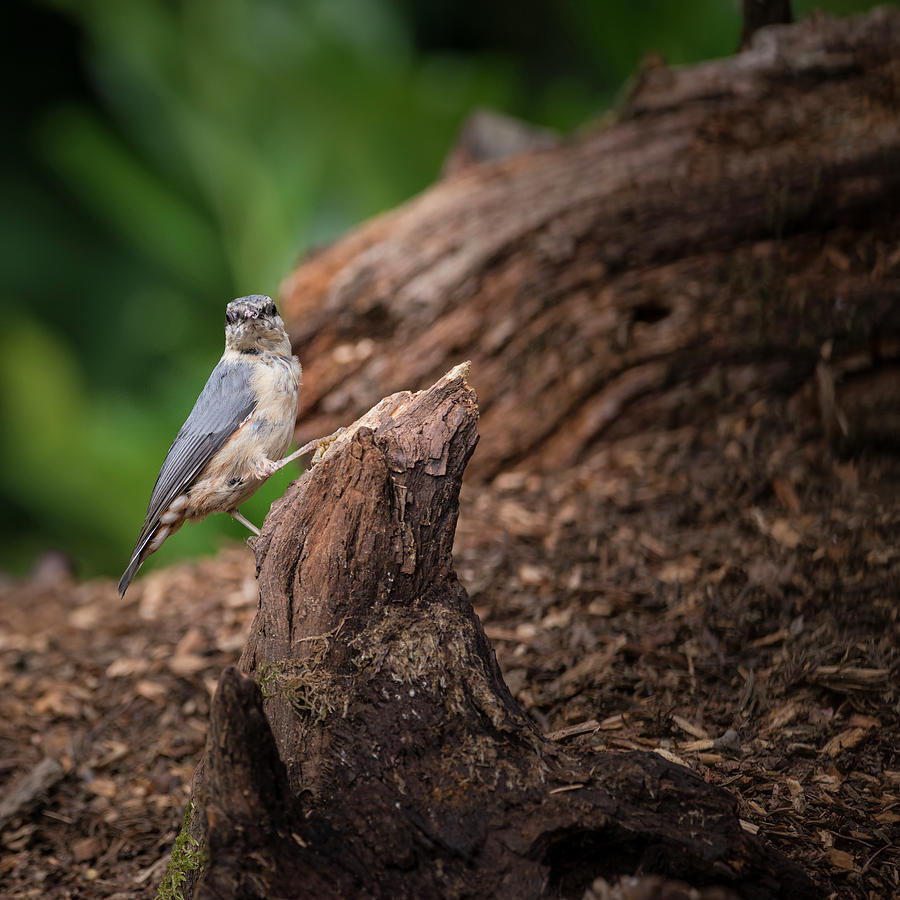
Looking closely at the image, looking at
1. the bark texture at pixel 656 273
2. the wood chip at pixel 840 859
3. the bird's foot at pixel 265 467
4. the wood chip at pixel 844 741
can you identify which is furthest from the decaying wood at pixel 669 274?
the wood chip at pixel 840 859

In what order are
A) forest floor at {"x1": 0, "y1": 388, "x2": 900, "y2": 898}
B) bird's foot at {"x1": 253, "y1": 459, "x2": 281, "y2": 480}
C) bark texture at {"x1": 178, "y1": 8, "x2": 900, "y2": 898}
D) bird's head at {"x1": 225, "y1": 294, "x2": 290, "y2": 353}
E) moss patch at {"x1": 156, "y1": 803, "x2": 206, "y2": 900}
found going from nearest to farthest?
moss patch at {"x1": 156, "y1": 803, "x2": 206, "y2": 900}, forest floor at {"x1": 0, "y1": 388, "x2": 900, "y2": 898}, bird's foot at {"x1": 253, "y1": 459, "x2": 281, "y2": 480}, bird's head at {"x1": 225, "y1": 294, "x2": 290, "y2": 353}, bark texture at {"x1": 178, "y1": 8, "x2": 900, "y2": 898}

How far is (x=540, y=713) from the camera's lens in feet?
8.84

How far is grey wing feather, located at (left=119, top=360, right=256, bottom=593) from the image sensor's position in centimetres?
281

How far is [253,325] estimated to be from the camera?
114 inches

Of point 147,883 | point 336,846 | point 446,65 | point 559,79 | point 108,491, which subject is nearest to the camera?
point 336,846

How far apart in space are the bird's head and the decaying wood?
3.86 feet

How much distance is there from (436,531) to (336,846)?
68cm

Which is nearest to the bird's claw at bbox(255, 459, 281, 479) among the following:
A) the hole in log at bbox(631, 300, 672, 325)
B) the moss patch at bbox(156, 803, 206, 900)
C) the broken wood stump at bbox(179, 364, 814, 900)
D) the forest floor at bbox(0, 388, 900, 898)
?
the broken wood stump at bbox(179, 364, 814, 900)

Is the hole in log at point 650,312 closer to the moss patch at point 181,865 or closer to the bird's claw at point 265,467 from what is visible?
the bird's claw at point 265,467

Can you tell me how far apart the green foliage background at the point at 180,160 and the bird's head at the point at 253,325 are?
2415 millimetres

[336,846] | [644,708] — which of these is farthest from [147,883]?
[644,708]

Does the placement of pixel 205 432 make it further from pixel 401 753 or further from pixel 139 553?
pixel 401 753

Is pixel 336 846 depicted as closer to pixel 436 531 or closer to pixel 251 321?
pixel 436 531

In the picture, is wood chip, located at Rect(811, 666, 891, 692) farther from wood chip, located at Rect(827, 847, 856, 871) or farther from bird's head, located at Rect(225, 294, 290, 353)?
bird's head, located at Rect(225, 294, 290, 353)
